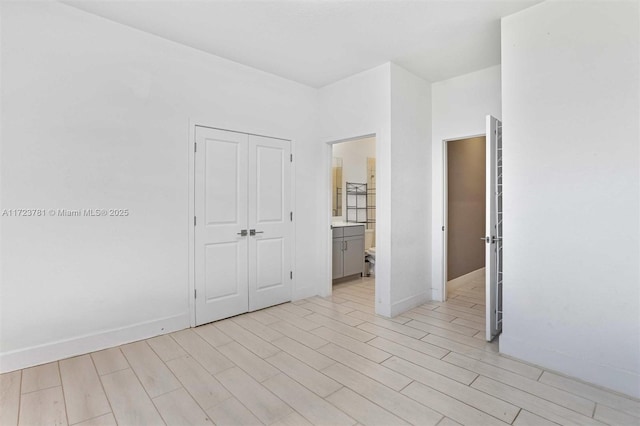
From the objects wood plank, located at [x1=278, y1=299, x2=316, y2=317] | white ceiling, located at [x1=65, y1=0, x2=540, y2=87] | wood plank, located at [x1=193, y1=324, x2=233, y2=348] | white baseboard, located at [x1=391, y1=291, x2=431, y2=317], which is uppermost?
white ceiling, located at [x1=65, y1=0, x2=540, y2=87]

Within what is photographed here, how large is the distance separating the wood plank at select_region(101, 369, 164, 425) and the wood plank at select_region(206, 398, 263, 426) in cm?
31

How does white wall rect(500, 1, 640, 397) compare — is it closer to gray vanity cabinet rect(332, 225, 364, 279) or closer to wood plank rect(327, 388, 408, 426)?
wood plank rect(327, 388, 408, 426)

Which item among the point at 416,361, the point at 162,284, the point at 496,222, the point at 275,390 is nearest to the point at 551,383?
the point at 416,361

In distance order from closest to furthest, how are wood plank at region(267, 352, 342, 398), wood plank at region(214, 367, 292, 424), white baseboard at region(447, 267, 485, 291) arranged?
wood plank at region(214, 367, 292, 424), wood plank at region(267, 352, 342, 398), white baseboard at region(447, 267, 485, 291)

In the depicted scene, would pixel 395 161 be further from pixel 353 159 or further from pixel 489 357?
pixel 353 159

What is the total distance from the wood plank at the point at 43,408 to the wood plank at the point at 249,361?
110 cm

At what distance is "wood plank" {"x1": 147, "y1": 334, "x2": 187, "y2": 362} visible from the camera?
8.82 ft

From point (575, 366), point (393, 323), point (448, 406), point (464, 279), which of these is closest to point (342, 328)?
point (393, 323)

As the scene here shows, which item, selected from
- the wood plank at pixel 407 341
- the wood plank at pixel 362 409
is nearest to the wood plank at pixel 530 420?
the wood plank at pixel 362 409

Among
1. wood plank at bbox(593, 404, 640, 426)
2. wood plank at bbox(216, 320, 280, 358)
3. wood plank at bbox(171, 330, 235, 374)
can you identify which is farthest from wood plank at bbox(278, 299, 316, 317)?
wood plank at bbox(593, 404, 640, 426)

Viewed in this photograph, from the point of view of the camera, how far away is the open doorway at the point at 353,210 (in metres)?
5.15

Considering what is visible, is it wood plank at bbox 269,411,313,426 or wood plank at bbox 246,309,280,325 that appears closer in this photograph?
wood plank at bbox 269,411,313,426

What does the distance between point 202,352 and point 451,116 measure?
154 inches

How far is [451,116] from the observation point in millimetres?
4102
